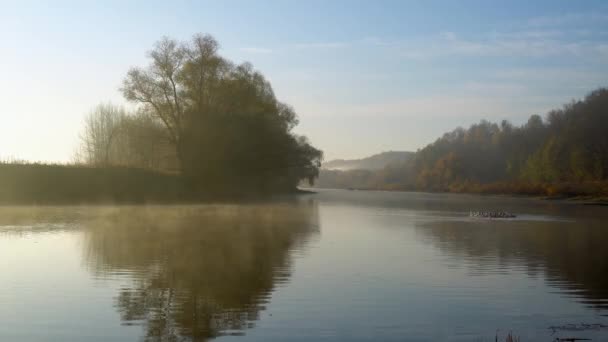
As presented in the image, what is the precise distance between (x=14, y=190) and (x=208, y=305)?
39.1m

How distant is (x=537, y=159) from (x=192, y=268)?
348ft

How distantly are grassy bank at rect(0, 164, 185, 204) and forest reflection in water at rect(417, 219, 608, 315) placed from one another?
27.8 m

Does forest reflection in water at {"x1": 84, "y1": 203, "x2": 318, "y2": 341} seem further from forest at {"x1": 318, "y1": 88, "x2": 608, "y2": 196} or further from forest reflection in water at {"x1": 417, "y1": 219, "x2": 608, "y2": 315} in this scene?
forest at {"x1": 318, "y1": 88, "x2": 608, "y2": 196}

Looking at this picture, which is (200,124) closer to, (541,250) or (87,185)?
(87,185)

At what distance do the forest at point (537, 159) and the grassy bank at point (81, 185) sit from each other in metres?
58.9

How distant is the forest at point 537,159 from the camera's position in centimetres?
9512

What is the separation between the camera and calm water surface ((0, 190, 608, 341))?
1038 centimetres

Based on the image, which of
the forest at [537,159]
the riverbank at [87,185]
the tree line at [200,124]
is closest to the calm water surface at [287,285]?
the riverbank at [87,185]

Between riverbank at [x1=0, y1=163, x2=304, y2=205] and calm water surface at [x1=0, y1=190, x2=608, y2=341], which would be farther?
riverbank at [x1=0, y1=163, x2=304, y2=205]

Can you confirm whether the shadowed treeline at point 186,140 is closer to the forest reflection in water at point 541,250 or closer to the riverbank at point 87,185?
the riverbank at point 87,185

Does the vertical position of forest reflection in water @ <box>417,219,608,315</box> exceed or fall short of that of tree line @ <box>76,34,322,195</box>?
it falls short

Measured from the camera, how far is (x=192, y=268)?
53.8 ft

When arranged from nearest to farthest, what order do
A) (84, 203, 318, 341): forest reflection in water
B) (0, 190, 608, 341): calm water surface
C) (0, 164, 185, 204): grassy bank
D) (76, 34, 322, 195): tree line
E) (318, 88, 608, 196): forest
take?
(0, 190, 608, 341): calm water surface, (84, 203, 318, 341): forest reflection in water, (0, 164, 185, 204): grassy bank, (76, 34, 322, 195): tree line, (318, 88, 608, 196): forest

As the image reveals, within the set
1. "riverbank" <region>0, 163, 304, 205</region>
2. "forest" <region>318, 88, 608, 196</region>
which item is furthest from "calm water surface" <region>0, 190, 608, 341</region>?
"forest" <region>318, 88, 608, 196</region>
